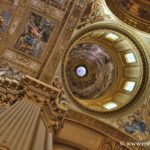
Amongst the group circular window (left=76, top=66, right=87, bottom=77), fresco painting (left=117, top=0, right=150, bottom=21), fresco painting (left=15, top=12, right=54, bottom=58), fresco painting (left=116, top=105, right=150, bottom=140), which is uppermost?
fresco painting (left=117, top=0, right=150, bottom=21)

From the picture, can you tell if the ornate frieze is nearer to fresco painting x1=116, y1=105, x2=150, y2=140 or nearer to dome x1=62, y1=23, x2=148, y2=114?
dome x1=62, y1=23, x2=148, y2=114

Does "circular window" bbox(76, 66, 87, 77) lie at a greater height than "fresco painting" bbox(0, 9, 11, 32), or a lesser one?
lesser

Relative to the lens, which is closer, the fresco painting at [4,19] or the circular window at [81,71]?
the fresco painting at [4,19]

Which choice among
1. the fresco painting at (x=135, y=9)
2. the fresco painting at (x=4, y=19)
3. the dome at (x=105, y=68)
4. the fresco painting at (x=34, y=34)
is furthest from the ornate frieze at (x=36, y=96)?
the fresco painting at (x=135, y=9)

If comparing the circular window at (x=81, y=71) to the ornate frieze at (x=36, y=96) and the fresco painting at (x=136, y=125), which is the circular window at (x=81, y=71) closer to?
the fresco painting at (x=136, y=125)

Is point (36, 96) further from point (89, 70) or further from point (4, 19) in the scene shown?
point (89, 70)

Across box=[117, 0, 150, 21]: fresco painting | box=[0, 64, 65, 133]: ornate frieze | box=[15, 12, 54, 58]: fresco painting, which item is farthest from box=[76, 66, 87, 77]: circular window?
box=[0, 64, 65, 133]: ornate frieze

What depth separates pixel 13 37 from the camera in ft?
41.4

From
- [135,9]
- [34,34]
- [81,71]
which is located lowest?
[81,71]

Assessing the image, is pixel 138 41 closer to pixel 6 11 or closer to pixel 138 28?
pixel 138 28

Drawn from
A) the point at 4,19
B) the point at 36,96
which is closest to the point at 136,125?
the point at 36,96

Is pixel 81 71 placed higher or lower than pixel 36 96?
higher

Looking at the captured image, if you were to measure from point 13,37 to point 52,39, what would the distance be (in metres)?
1.44

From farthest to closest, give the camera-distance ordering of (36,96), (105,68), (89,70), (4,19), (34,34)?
(89,70) → (105,68) → (34,34) → (4,19) → (36,96)
